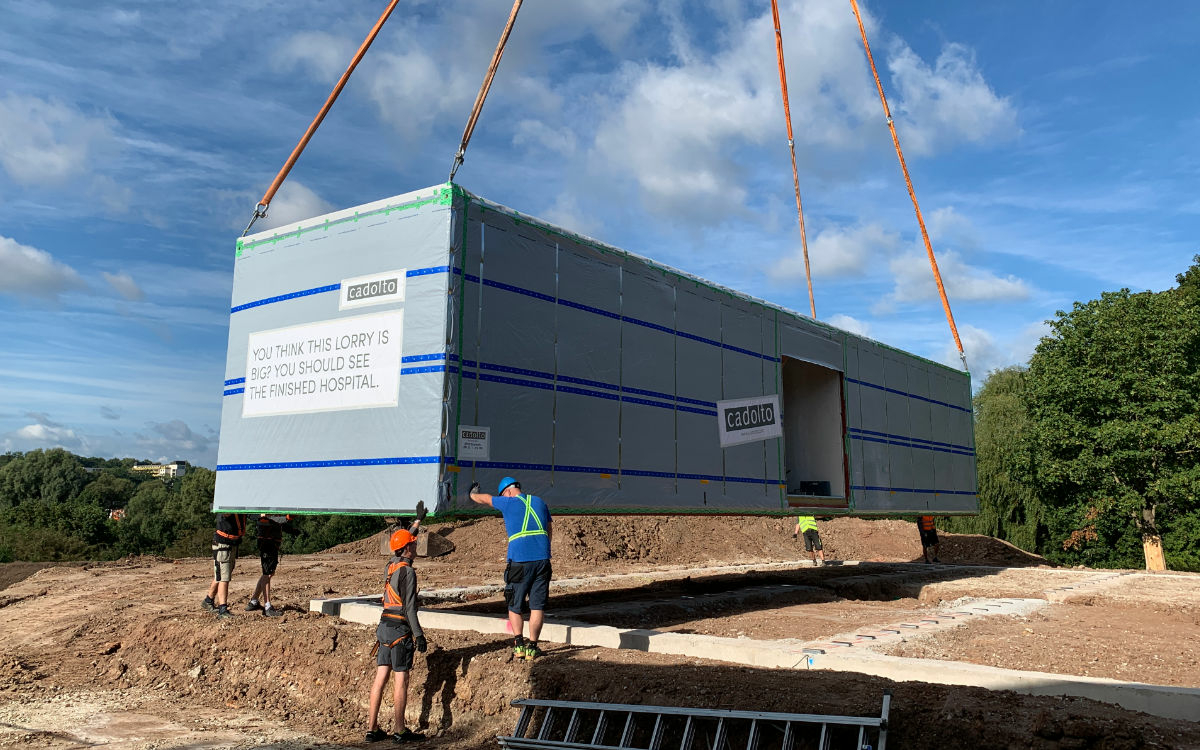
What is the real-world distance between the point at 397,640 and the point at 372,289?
335 centimetres

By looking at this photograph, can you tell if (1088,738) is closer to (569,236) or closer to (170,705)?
(569,236)

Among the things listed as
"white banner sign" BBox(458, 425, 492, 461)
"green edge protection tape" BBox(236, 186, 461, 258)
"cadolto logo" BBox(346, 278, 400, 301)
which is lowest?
"white banner sign" BBox(458, 425, 492, 461)

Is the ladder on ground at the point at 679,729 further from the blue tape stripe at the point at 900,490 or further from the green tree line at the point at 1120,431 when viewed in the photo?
the green tree line at the point at 1120,431

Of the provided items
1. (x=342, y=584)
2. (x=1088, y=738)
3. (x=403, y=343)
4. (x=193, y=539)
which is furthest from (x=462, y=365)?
(x=193, y=539)

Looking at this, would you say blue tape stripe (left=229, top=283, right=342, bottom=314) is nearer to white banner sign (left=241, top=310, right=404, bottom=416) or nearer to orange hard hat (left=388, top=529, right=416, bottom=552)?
white banner sign (left=241, top=310, right=404, bottom=416)

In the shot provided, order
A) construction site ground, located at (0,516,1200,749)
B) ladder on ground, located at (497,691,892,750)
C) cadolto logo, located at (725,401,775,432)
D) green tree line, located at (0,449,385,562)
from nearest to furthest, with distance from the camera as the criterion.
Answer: ladder on ground, located at (497,691,892,750) < construction site ground, located at (0,516,1200,749) < cadolto logo, located at (725,401,775,432) < green tree line, located at (0,449,385,562)

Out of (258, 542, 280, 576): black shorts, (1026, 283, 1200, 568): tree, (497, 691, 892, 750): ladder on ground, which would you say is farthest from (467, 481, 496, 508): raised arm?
(1026, 283, 1200, 568): tree

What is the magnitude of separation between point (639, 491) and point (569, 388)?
1.58m

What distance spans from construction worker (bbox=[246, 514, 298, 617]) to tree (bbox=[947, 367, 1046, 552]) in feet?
75.5

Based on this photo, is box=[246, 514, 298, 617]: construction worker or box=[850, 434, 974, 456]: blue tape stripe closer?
box=[246, 514, 298, 617]: construction worker

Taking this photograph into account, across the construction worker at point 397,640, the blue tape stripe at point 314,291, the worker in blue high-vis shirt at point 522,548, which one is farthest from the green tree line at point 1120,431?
the construction worker at point 397,640

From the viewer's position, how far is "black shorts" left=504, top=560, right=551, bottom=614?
725 cm

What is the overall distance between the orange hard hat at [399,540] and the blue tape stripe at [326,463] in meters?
0.67

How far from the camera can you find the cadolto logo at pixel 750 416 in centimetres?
1083
